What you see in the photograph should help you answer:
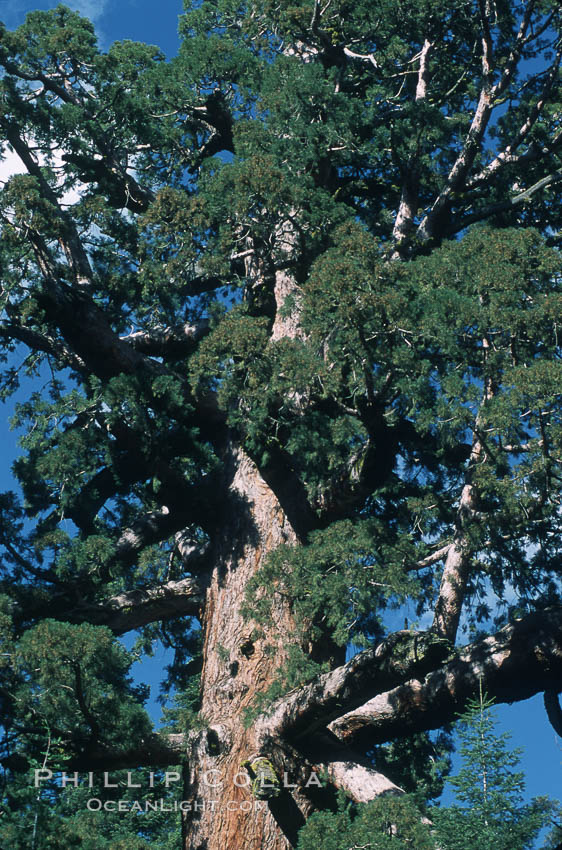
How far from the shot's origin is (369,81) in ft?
47.5

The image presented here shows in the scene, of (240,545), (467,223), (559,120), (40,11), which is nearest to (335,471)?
(240,545)

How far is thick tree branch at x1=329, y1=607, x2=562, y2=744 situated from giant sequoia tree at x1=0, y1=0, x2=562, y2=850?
3cm

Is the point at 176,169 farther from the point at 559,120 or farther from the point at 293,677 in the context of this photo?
the point at 293,677

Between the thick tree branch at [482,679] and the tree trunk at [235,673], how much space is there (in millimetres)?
1211

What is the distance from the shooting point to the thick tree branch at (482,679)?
8.87 m

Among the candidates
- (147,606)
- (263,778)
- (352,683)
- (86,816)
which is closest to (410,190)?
(147,606)

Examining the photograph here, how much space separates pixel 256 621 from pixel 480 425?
9.87ft

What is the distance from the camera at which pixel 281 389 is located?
10.0 meters

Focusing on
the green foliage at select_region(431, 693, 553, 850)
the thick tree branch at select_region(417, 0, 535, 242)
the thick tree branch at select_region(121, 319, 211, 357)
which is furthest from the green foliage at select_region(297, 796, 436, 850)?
the thick tree branch at select_region(417, 0, 535, 242)

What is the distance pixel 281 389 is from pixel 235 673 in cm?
303

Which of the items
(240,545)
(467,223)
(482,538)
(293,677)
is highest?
(467,223)

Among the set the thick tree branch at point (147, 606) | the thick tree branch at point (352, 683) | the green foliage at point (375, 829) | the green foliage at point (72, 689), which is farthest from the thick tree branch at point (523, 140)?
the green foliage at point (375, 829)

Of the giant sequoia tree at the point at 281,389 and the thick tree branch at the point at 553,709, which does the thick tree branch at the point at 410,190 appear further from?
the thick tree branch at the point at 553,709

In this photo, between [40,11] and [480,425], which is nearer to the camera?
[480,425]
